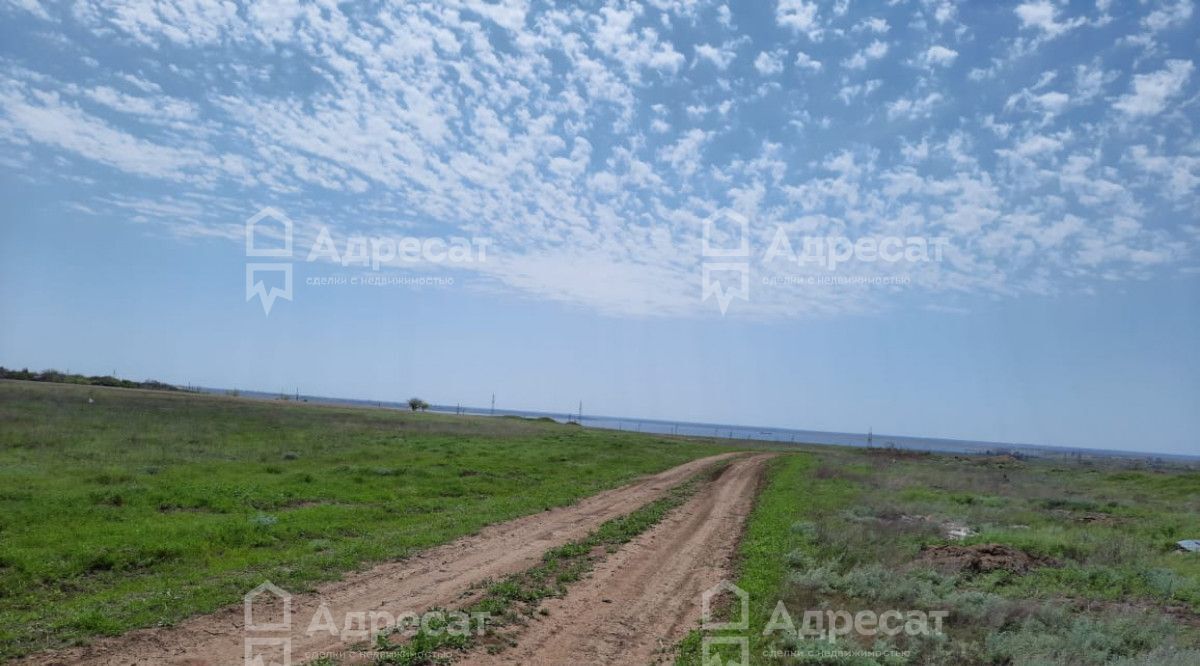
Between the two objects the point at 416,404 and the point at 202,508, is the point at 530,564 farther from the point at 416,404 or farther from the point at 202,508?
the point at 416,404

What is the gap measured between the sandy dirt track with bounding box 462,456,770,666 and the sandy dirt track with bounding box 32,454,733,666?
63.9 inches

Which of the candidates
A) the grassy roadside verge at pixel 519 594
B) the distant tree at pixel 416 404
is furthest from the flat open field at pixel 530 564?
the distant tree at pixel 416 404

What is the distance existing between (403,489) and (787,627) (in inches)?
574

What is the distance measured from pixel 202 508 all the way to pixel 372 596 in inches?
356

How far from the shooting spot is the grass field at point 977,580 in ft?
30.2

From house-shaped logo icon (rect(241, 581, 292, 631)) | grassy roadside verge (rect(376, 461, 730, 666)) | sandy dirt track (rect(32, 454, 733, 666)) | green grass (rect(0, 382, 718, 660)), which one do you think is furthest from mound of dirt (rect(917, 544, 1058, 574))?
house-shaped logo icon (rect(241, 581, 292, 631))

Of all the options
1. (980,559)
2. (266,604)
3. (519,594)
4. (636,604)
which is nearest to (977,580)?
(980,559)

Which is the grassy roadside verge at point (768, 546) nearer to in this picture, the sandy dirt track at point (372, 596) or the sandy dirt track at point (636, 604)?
the sandy dirt track at point (636, 604)

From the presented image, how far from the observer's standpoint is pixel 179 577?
1089 cm

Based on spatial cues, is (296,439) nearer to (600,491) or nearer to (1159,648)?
(600,491)

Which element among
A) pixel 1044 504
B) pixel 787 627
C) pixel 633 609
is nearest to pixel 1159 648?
pixel 787 627

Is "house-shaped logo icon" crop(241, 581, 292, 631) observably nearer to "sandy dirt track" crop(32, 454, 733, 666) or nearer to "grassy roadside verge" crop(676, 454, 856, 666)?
"sandy dirt track" crop(32, 454, 733, 666)

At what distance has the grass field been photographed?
9211 millimetres

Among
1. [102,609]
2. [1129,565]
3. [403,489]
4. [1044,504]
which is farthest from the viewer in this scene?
[1044,504]
